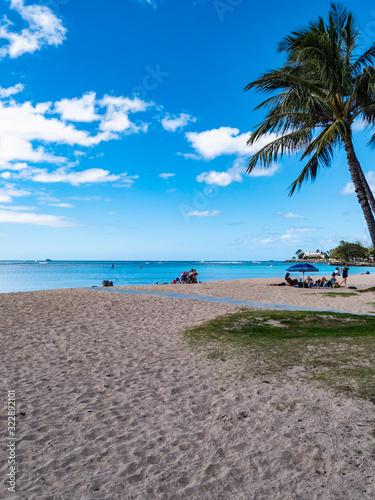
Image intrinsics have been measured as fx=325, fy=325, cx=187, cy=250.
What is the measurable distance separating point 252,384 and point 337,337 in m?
3.77

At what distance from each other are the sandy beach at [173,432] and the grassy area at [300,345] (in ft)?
1.64

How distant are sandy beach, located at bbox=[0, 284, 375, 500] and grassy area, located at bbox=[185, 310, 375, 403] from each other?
0.50 m

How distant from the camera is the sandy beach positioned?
2.77 meters

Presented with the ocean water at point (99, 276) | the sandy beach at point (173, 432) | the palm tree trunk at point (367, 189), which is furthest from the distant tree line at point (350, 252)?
the sandy beach at point (173, 432)

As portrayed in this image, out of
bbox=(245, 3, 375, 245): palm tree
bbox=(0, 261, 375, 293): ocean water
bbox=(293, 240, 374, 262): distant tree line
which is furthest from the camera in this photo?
bbox=(293, 240, 374, 262): distant tree line

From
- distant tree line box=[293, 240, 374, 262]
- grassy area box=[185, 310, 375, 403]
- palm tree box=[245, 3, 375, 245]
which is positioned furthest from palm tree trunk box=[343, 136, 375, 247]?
distant tree line box=[293, 240, 374, 262]

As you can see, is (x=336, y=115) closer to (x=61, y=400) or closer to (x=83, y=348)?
(x=83, y=348)

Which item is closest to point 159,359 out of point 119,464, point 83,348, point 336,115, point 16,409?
point 83,348

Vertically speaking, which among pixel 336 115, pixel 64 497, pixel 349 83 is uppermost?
pixel 349 83

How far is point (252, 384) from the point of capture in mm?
4949

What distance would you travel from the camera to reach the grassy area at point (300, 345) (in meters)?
5.27

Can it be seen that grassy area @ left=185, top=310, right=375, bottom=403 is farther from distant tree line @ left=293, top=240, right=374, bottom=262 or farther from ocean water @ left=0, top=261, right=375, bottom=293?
distant tree line @ left=293, top=240, right=374, bottom=262

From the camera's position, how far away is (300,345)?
7.15m

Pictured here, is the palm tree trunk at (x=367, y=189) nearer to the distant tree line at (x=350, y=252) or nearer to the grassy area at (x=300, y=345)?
the grassy area at (x=300, y=345)
